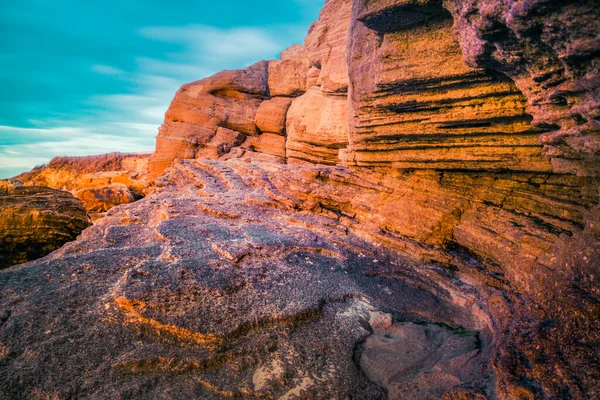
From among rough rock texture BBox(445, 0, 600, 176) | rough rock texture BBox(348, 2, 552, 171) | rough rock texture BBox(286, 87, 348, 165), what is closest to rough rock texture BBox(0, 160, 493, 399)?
rough rock texture BBox(348, 2, 552, 171)

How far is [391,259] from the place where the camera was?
25.2 ft

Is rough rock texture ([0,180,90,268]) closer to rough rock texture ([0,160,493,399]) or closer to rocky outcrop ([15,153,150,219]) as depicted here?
rough rock texture ([0,160,493,399])

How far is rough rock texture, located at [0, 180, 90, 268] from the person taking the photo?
8305mm

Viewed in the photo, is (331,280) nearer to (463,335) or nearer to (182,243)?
(463,335)

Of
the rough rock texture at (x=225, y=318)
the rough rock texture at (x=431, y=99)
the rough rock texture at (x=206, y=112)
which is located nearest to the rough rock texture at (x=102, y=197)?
the rough rock texture at (x=206, y=112)

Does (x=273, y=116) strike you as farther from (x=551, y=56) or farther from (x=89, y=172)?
(x=551, y=56)

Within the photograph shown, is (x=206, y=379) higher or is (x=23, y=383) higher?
(x=23, y=383)

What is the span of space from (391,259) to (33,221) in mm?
9194

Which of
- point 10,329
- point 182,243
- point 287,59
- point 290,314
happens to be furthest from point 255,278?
point 287,59

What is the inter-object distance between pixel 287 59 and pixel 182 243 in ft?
63.2

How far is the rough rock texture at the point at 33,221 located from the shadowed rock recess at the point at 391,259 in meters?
1.51

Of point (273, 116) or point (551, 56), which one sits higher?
point (273, 116)

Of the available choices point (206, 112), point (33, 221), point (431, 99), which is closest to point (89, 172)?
point (206, 112)

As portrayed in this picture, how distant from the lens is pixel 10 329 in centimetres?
422
